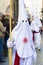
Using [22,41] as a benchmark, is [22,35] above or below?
above

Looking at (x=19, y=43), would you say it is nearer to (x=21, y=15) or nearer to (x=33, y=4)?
(x=21, y=15)

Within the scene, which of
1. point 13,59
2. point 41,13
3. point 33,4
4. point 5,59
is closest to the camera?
point 13,59

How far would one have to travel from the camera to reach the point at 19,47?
408cm

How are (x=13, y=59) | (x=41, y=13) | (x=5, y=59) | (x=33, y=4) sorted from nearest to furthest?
(x=13, y=59)
(x=5, y=59)
(x=33, y=4)
(x=41, y=13)

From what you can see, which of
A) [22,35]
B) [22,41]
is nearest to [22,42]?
[22,41]

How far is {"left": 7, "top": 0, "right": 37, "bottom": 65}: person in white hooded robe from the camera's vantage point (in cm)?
399

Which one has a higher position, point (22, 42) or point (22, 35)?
point (22, 35)

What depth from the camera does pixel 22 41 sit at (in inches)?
160

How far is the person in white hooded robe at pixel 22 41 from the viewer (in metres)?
3.99

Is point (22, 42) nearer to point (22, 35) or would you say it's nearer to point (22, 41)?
point (22, 41)

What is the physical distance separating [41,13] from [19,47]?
17.1 meters

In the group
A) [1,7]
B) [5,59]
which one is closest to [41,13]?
[1,7]

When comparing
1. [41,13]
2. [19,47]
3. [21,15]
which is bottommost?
[41,13]

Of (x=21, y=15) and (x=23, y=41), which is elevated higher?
(x=21, y=15)
